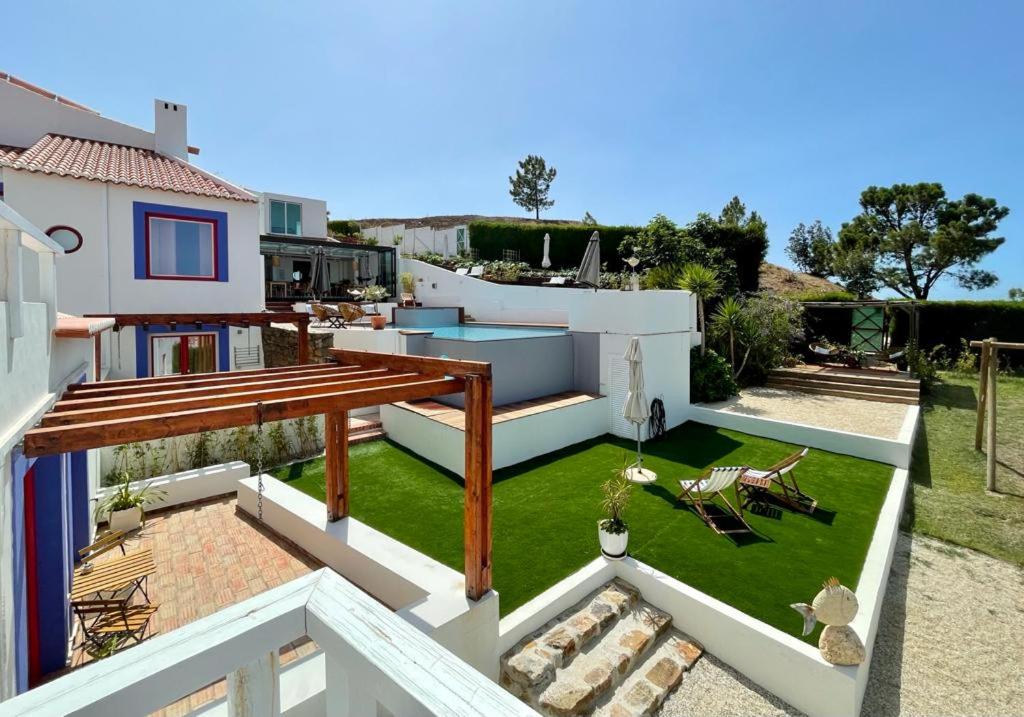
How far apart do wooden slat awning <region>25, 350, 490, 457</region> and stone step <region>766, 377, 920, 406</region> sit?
1921 centimetres

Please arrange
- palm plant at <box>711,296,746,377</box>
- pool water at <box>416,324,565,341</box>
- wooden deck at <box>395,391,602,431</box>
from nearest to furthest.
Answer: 1. wooden deck at <box>395,391,602,431</box>
2. pool water at <box>416,324,565,341</box>
3. palm plant at <box>711,296,746,377</box>

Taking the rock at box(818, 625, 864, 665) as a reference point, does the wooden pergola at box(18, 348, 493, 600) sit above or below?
above

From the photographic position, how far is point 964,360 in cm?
2347

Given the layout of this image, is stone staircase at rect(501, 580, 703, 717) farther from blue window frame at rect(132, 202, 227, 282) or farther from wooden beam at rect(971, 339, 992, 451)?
blue window frame at rect(132, 202, 227, 282)

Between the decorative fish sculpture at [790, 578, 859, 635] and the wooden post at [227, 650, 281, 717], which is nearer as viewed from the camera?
the wooden post at [227, 650, 281, 717]

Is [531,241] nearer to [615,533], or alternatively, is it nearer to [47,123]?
[47,123]

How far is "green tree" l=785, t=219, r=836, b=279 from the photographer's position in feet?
167

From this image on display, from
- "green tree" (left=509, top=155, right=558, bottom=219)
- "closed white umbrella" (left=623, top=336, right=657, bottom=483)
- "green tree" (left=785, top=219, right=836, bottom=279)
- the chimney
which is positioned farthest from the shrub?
"green tree" (left=509, top=155, right=558, bottom=219)

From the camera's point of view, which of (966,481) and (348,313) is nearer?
(966,481)

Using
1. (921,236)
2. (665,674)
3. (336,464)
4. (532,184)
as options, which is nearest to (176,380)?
(336,464)

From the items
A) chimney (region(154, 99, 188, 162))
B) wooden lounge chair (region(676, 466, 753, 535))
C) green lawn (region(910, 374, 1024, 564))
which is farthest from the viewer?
chimney (region(154, 99, 188, 162))

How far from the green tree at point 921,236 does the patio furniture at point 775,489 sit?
133 feet

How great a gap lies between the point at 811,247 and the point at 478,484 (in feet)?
204

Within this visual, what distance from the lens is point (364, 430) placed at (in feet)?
44.8
